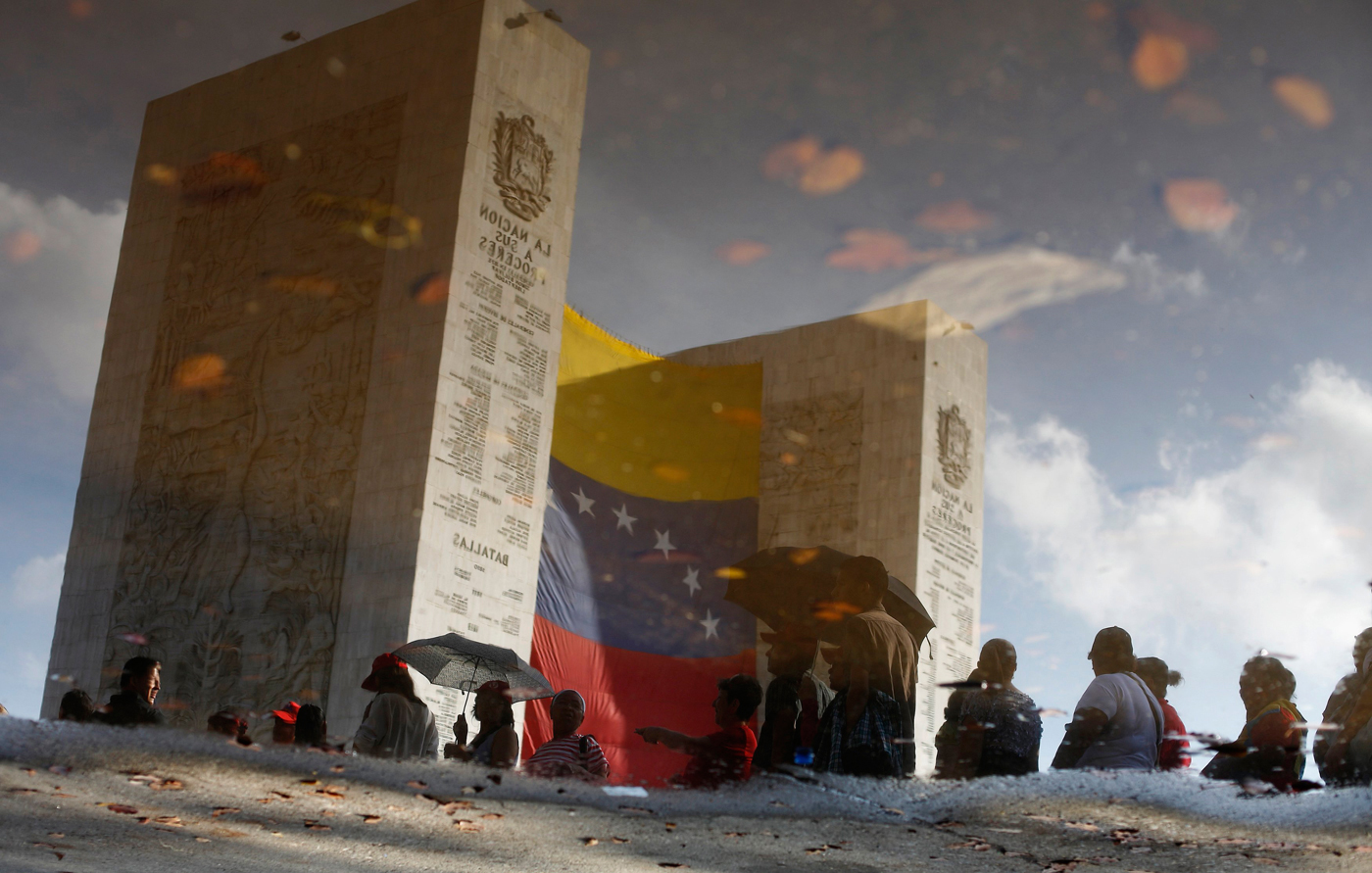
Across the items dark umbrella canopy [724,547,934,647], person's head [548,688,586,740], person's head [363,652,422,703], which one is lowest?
person's head [548,688,586,740]

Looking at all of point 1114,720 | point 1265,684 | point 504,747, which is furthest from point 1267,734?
point 504,747

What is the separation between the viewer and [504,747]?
6.71 metres

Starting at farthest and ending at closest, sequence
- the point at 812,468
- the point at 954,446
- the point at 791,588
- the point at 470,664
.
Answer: the point at 812,468 → the point at 954,446 → the point at 470,664 → the point at 791,588

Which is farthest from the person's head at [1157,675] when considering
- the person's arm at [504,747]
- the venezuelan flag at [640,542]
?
the venezuelan flag at [640,542]

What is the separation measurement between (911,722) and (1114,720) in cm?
83

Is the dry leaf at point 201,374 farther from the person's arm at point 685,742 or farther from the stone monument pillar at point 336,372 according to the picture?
the person's arm at point 685,742

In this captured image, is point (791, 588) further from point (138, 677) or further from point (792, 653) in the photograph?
point (138, 677)

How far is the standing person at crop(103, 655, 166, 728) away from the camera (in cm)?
633

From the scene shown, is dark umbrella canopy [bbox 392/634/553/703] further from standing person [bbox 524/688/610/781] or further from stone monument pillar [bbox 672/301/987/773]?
stone monument pillar [bbox 672/301/987/773]

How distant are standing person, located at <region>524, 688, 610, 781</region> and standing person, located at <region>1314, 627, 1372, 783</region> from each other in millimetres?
2961

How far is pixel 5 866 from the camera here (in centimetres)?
443

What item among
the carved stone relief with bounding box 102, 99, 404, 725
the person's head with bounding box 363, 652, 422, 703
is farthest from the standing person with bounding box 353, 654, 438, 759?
the carved stone relief with bounding box 102, 99, 404, 725

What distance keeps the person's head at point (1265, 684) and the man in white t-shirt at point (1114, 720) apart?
424mm

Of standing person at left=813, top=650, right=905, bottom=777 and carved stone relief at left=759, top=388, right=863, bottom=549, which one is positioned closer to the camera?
standing person at left=813, top=650, right=905, bottom=777
